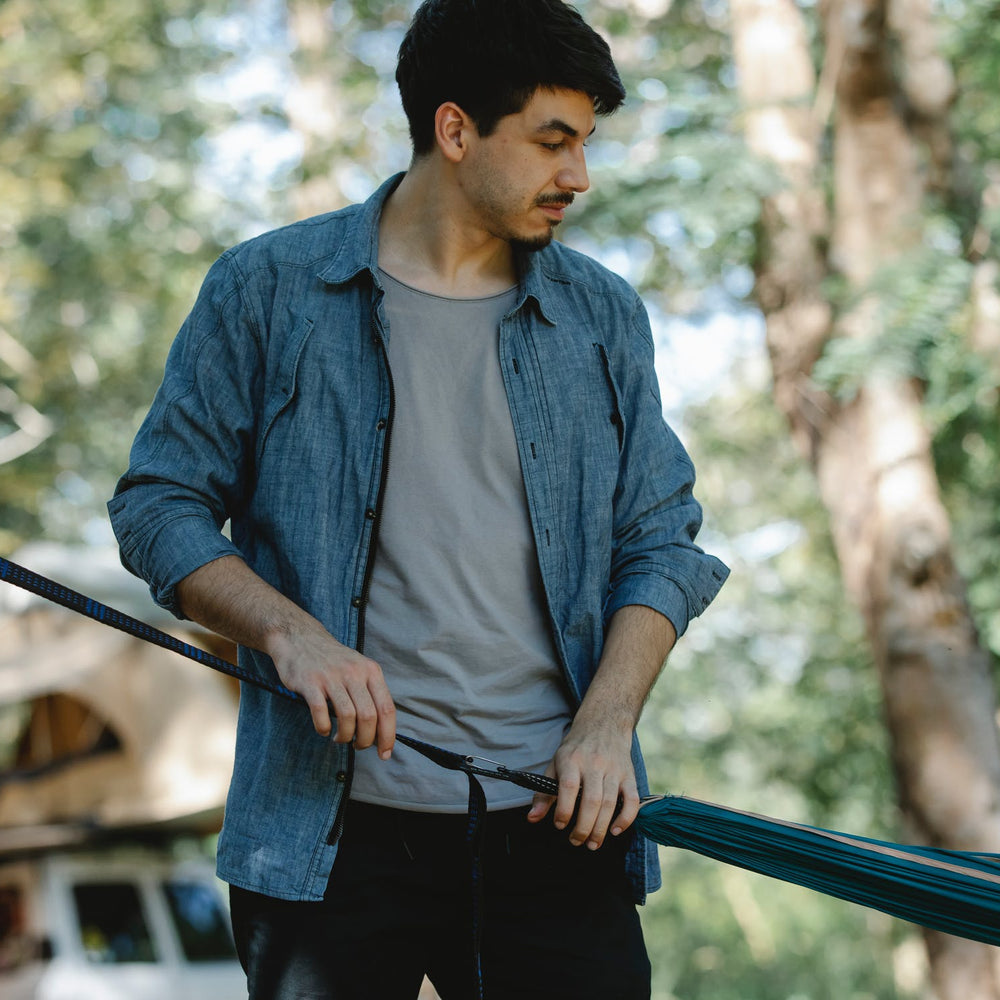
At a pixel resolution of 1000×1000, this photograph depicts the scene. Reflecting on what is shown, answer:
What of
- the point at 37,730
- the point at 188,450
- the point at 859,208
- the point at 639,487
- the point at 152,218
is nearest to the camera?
the point at 188,450

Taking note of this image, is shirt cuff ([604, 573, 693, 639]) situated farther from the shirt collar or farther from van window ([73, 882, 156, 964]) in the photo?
van window ([73, 882, 156, 964])

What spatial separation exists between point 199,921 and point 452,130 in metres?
8.23

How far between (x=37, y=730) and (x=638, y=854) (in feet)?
32.1

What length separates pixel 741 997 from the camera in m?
18.8

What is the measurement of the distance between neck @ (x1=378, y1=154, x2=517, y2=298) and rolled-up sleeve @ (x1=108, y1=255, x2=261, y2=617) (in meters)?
0.28

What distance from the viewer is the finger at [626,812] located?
1.75 metres

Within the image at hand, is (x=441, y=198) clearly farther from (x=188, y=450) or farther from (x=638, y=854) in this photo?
(x=638, y=854)

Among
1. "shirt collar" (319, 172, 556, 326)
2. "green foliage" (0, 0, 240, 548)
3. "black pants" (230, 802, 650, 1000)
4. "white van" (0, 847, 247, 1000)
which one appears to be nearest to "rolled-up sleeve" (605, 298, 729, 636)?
"shirt collar" (319, 172, 556, 326)

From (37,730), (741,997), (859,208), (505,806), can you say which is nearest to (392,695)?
(505,806)

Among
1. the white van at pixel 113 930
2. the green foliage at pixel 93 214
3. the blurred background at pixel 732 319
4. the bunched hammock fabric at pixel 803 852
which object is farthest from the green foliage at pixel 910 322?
the green foliage at pixel 93 214

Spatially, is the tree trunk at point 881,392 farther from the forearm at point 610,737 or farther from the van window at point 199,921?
the van window at point 199,921

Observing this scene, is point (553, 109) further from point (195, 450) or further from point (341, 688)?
point (341, 688)

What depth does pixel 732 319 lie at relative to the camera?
1170 cm

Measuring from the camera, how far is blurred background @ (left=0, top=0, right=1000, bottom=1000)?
5.56 m
